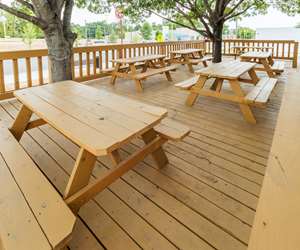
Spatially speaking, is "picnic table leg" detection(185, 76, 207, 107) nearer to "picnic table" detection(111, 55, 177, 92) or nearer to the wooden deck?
the wooden deck

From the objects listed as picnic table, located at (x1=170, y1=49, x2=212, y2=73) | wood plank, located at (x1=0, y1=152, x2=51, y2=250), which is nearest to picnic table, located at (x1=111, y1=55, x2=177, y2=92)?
picnic table, located at (x1=170, y1=49, x2=212, y2=73)

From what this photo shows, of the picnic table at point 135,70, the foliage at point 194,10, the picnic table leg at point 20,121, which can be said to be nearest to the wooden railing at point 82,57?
the picnic table at point 135,70

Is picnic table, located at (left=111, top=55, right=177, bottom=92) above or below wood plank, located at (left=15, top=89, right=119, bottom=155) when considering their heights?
above

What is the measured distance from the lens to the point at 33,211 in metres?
1.12

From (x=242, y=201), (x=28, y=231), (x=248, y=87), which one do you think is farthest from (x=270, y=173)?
(x=248, y=87)

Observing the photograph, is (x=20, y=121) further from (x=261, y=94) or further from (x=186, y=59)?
(x=186, y=59)

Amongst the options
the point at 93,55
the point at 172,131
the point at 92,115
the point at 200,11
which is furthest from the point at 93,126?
the point at 200,11

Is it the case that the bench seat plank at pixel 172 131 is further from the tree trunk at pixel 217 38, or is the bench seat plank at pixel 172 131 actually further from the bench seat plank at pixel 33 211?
the tree trunk at pixel 217 38

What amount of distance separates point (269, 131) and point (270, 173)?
5.21ft

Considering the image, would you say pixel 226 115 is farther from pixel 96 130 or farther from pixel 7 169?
pixel 7 169

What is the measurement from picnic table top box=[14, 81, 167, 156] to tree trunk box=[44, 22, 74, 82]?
1442mm

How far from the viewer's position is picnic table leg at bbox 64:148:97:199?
1378 millimetres

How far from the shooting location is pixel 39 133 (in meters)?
2.72

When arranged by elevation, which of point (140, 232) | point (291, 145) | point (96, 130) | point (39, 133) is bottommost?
point (140, 232)
